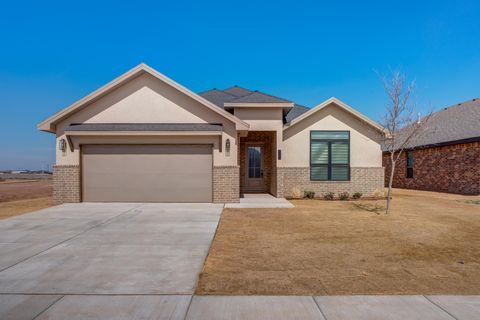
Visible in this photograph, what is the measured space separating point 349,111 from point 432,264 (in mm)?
11597

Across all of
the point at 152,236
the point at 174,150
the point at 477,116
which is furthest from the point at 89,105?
the point at 477,116

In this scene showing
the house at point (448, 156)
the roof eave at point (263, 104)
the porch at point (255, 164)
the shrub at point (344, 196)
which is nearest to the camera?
the roof eave at point (263, 104)

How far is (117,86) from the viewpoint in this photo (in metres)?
13.5

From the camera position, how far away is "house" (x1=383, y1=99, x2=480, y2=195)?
18.0 metres

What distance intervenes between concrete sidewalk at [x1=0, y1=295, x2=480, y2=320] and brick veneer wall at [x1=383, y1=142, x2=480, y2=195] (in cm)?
1729

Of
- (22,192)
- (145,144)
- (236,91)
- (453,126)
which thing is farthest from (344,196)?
(22,192)

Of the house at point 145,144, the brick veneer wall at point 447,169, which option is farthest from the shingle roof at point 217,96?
the brick veneer wall at point 447,169

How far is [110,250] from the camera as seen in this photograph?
20.5 ft

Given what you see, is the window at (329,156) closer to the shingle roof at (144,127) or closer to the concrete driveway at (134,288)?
the shingle roof at (144,127)

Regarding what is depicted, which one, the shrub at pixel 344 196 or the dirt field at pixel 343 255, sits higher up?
the shrub at pixel 344 196

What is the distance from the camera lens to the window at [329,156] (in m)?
16.2

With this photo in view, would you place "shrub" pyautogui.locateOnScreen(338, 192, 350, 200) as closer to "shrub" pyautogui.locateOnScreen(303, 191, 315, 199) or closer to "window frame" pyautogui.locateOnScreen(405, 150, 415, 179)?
"shrub" pyautogui.locateOnScreen(303, 191, 315, 199)

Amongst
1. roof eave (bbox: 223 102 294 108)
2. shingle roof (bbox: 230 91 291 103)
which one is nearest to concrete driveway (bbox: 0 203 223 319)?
roof eave (bbox: 223 102 294 108)

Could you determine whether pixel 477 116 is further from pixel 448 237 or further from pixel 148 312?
pixel 148 312
